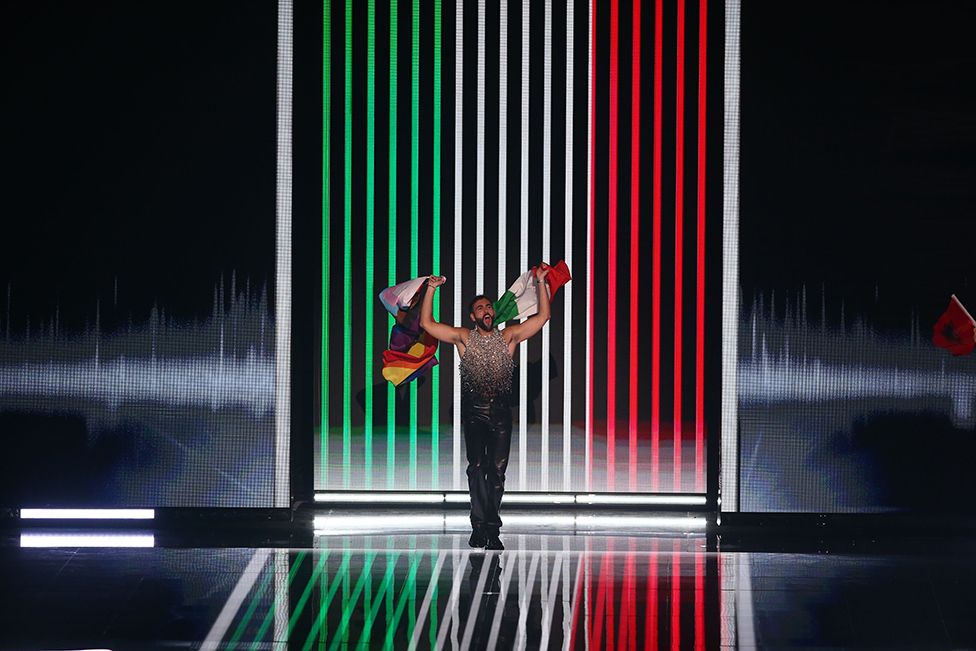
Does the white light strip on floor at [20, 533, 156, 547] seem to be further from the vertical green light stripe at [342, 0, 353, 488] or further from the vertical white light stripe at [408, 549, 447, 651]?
the vertical white light stripe at [408, 549, 447, 651]

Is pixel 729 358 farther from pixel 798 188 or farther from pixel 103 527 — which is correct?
pixel 103 527

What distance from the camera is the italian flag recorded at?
29.2 feet

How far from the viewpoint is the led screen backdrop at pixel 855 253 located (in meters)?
8.97

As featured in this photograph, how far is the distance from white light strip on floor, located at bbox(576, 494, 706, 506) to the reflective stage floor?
0.48 ft

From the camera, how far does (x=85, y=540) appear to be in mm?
8727

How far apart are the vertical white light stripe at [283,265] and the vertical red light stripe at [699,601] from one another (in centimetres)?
252

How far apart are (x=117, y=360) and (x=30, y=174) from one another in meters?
Result: 1.21

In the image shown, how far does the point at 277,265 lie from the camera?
913cm

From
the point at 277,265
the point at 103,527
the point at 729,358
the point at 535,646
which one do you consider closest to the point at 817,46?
the point at 729,358

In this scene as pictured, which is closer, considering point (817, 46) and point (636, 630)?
point (636, 630)

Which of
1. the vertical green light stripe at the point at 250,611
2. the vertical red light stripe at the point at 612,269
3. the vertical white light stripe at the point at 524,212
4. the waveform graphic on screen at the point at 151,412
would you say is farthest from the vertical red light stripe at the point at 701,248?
the vertical green light stripe at the point at 250,611

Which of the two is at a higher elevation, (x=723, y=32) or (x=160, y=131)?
(x=723, y=32)

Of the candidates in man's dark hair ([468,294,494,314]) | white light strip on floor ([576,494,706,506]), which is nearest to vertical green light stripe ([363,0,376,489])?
man's dark hair ([468,294,494,314])

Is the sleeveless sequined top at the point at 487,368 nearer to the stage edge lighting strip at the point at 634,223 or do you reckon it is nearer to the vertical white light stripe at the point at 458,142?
the vertical white light stripe at the point at 458,142
